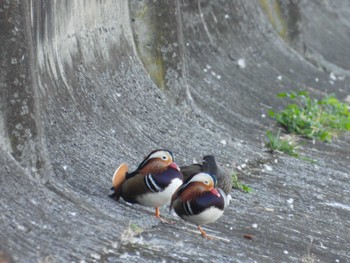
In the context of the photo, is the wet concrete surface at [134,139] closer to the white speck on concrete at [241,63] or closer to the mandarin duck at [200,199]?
the white speck on concrete at [241,63]

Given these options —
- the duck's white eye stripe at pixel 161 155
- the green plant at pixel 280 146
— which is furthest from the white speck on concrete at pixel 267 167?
the duck's white eye stripe at pixel 161 155

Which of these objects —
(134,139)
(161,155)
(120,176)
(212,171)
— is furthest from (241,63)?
(161,155)

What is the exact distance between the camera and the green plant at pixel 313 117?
12.8 metres

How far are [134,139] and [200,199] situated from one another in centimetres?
242

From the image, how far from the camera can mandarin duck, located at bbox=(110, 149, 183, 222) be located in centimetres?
707

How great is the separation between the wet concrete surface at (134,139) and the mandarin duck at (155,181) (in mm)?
144

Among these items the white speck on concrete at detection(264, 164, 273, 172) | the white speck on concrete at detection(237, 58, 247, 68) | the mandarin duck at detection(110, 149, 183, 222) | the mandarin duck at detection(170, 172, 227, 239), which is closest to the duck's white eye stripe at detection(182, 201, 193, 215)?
the mandarin duck at detection(170, 172, 227, 239)

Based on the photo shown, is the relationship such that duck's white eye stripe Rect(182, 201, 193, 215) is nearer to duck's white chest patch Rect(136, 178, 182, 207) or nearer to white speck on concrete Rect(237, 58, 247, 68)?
duck's white chest patch Rect(136, 178, 182, 207)

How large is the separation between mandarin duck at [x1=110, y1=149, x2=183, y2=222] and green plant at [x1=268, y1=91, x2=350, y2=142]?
563cm

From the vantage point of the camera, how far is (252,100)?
13523 mm

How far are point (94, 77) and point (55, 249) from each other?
343 cm

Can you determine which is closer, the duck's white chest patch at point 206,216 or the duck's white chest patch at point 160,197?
the duck's white chest patch at point 206,216

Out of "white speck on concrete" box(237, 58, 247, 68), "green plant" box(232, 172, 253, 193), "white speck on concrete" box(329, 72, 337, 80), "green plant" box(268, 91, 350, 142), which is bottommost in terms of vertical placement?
"white speck on concrete" box(329, 72, 337, 80)

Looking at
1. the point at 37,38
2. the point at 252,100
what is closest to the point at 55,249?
the point at 37,38
